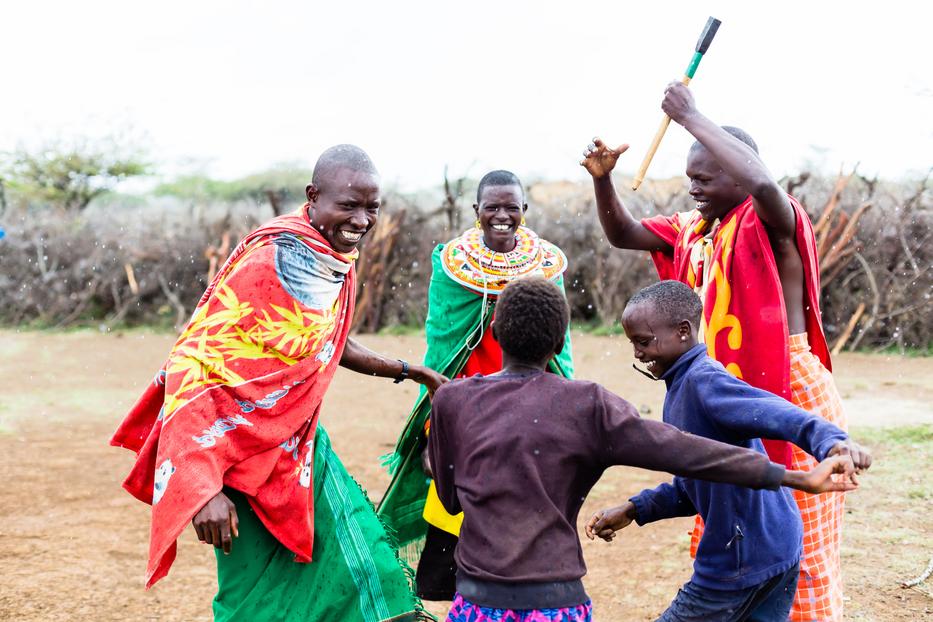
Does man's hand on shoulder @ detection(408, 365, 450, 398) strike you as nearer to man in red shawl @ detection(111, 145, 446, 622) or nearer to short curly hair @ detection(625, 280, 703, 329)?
man in red shawl @ detection(111, 145, 446, 622)

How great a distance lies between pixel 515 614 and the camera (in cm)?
219

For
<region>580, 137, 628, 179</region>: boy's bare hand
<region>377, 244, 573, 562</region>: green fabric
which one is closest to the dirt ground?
<region>377, 244, 573, 562</region>: green fabric

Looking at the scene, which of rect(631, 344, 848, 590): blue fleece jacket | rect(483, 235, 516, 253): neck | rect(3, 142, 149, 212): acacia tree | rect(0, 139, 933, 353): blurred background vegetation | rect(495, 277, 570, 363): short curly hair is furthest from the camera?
rect(3, 142, 149, 212): acacia tree

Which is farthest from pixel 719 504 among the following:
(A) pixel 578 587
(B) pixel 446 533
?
Answer: (B) pixel 446 533

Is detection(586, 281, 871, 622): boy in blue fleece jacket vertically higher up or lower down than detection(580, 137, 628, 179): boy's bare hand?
lower down

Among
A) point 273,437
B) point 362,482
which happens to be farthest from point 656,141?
point 362,482

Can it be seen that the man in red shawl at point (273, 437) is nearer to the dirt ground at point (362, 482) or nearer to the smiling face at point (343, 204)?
the smiling face at point (343, 204)

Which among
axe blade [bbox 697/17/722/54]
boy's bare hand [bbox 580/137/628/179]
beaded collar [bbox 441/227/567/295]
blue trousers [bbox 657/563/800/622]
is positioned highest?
axe blade [bbox 697/17/722/54]

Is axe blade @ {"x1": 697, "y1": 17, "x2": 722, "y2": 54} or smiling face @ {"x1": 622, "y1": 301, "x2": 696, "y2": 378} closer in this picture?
smiling face @ {"x1": 622, "y1": 301, "x2": 696, "y2": 378}

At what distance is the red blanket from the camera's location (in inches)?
117

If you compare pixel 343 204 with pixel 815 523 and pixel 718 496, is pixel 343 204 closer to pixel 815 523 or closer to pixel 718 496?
pixel 718 496

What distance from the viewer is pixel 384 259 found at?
1410 cm

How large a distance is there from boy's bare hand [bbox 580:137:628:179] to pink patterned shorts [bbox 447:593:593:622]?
179 centimetres

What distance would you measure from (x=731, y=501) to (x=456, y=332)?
1902mm
